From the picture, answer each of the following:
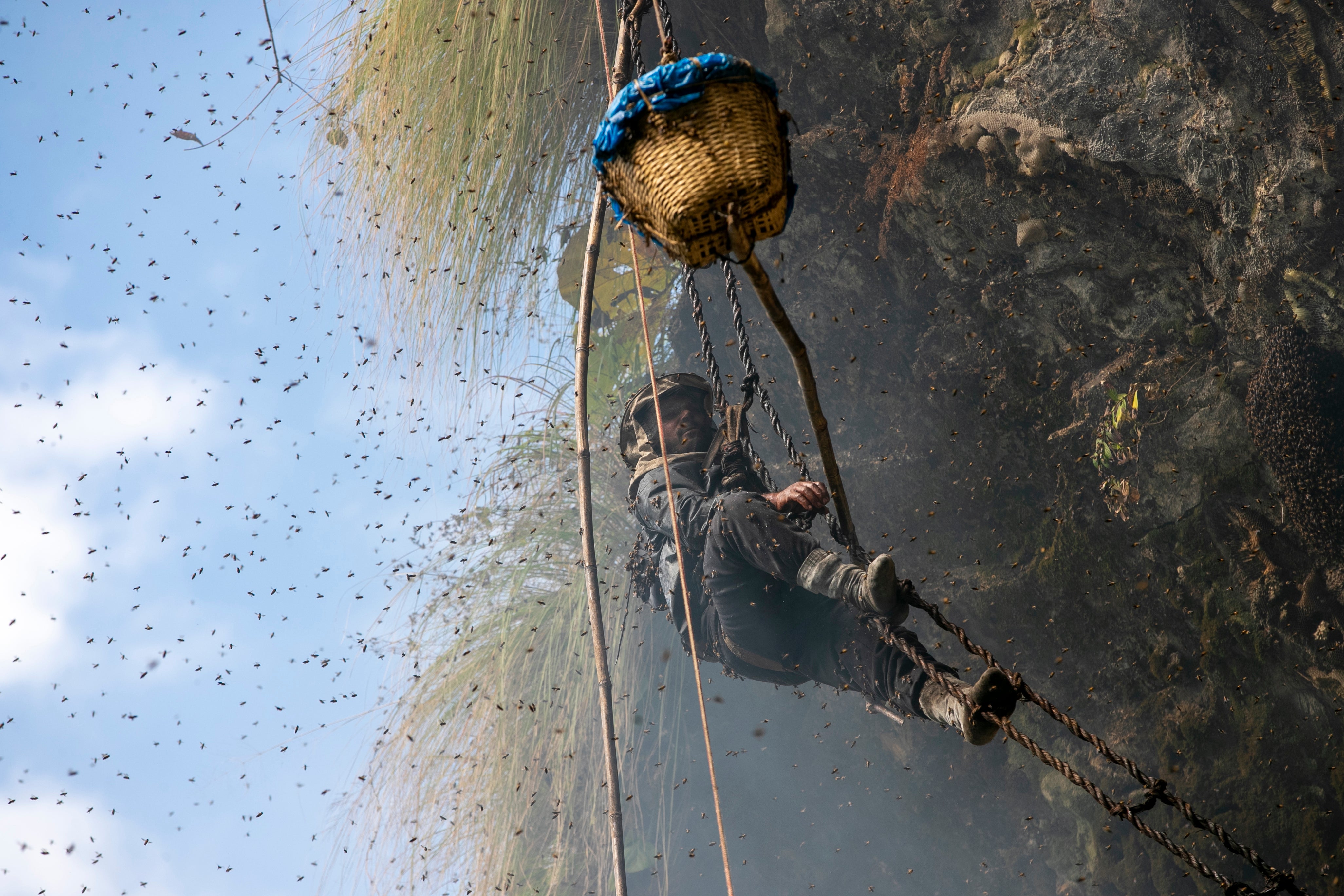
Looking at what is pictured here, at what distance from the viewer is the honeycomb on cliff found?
2311 mm

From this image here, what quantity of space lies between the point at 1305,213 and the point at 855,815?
3945 millimetres

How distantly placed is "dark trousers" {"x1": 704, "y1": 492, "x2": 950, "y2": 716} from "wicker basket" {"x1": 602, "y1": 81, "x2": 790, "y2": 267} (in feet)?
4.14

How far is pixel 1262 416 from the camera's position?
2.46 metres

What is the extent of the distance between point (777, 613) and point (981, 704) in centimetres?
108

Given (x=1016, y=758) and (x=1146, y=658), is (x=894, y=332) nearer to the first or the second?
(x=1146, y=658)

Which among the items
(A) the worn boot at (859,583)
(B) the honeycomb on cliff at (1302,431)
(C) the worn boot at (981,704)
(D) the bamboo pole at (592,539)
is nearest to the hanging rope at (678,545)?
(D) the bamboo pole at (592,539)

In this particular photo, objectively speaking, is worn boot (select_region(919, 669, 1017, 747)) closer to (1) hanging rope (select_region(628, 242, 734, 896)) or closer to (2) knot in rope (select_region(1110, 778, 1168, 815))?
(2) knot in rope (select_region(1110, 778, 1168, 815))

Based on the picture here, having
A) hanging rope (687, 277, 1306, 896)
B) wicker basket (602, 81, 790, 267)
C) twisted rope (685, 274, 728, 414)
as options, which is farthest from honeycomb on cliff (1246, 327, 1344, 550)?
wicker basket (602, 81, 790, 267)

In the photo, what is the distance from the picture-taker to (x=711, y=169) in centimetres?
117

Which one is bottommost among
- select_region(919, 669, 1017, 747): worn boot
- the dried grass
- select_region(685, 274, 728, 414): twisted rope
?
select_region(919, 669, 1017, 747): worn boot

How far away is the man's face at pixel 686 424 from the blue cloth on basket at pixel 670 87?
1.88 m

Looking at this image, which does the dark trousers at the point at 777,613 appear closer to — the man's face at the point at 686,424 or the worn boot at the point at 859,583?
the worn boot at the point at 859,583

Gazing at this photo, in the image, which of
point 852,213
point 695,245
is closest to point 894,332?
point 852,213

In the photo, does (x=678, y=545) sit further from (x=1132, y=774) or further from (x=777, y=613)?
(x=1132, y=774)
